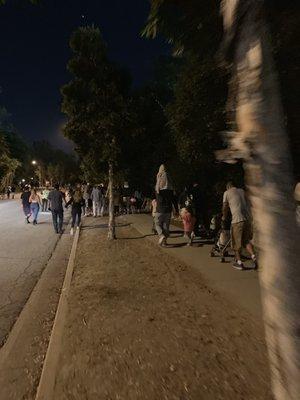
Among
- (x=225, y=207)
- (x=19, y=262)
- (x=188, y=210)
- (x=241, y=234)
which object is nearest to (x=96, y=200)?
(x=19, y=262)

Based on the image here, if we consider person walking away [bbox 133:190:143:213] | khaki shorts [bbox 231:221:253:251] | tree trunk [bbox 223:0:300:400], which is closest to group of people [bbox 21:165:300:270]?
khaki shorts [bbox 231:221:253:251]

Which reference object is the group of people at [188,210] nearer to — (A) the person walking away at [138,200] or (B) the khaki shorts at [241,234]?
(B) the khaki shorts at [241,234]

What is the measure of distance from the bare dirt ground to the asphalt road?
966 mm

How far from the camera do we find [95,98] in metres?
12.7

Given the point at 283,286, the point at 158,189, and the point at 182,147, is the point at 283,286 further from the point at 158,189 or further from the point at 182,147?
the point at 182,147

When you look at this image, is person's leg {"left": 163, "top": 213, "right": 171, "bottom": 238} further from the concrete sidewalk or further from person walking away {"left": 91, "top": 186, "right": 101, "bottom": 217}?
person walking away {"left": 91, "top": 186, "right": 101, "bottom": 217}

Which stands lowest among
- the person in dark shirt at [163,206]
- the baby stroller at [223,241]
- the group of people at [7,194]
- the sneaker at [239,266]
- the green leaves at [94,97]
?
the group of people at [7,194]

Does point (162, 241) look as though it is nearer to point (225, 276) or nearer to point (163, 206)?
point (163, 206)

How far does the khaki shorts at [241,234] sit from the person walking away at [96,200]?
50.3 feet

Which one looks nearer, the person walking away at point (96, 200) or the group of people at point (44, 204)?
the group of people at point (44, 204)

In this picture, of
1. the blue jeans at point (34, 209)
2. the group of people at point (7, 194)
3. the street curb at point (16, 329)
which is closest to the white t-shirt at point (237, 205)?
the street curb at point (16, 329)

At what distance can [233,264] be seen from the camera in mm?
8781

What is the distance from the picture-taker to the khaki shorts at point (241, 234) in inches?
329

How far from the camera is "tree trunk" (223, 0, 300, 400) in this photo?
210 centimetres
